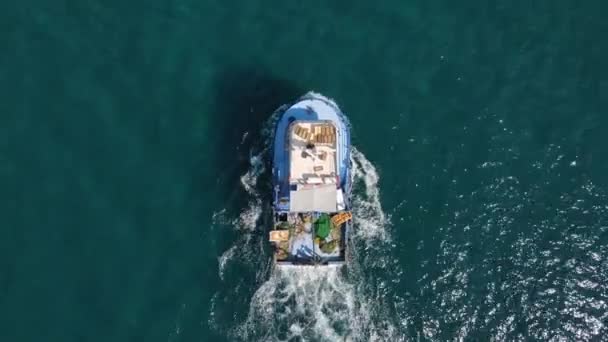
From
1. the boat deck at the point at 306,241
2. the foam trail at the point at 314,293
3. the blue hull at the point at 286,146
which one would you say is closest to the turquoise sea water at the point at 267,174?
the foam trail at the point at 314,293

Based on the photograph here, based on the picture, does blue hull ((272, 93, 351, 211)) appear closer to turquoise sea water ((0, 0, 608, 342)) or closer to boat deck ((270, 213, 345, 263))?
boat deck ((270, 213, 345, 263))

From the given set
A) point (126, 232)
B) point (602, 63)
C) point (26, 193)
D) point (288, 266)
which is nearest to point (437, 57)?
point (602, 63)

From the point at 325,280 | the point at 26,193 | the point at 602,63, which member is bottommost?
the point at 325,280

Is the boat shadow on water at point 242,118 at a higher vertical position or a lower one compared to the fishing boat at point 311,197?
higher

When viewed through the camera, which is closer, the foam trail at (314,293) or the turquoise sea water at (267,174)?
the foam trail at (314,293)

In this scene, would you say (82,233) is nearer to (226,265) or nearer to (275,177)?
(226,265)

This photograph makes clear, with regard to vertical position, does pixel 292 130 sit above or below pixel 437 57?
below

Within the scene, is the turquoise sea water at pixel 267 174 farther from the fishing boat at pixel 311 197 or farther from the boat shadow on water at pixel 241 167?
the fishing boat at pixel 311 197

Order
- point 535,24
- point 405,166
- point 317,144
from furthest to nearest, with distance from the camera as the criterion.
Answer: point 535,24, point 405,166, point 317,144
